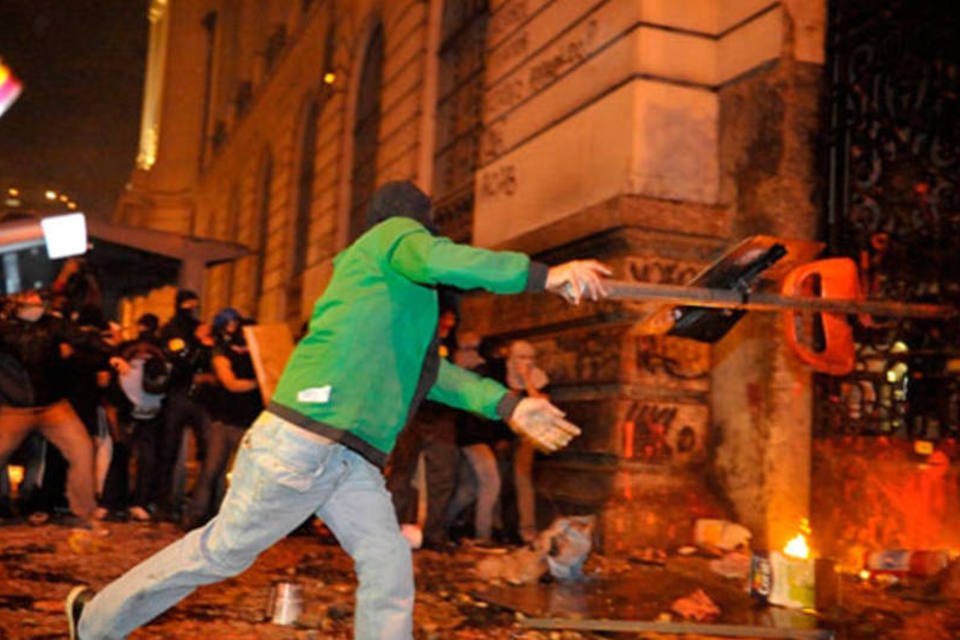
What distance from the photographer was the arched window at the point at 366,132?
16.1 m

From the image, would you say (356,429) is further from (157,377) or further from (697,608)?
(157,377)

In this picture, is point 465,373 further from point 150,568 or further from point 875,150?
point 875,150

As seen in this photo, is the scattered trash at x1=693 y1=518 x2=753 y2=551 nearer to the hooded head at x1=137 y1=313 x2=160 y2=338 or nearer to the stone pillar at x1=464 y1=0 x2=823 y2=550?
the stone pillar at x1=464 y1=0 x2=823 y2=550

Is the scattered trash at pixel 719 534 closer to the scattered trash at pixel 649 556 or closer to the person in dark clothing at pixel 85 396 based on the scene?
the scattered trash at pixel 649 556

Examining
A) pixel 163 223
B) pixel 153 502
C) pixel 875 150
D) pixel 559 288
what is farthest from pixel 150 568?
pixel 163 223

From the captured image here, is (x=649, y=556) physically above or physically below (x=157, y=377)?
below

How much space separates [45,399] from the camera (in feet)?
24.5

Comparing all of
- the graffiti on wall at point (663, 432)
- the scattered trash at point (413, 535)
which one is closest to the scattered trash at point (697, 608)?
the graffiti on wall at point (663, 432)

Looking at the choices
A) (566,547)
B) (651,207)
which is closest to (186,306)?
(651,207)

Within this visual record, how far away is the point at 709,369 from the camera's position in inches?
314

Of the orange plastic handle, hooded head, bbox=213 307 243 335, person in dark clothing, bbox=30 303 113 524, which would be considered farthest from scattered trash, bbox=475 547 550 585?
person in dark clothing, bbox=30 303 113 524

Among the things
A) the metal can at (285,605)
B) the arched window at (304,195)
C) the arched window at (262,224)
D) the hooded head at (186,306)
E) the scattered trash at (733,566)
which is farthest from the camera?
the arched window at (262,224)

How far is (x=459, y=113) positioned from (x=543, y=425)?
9674 millimetres

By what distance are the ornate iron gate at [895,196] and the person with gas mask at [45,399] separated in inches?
227
